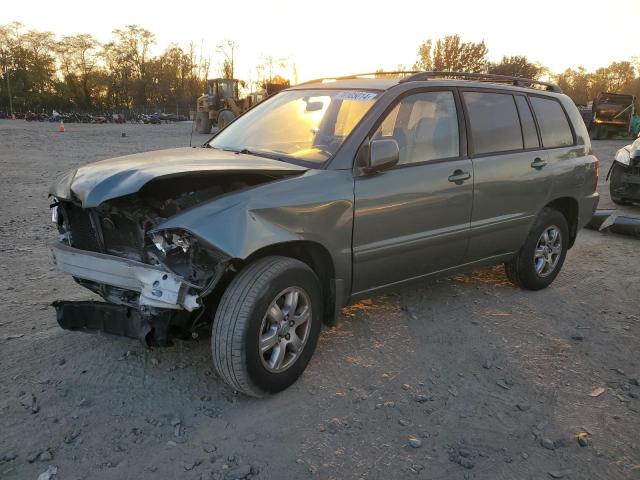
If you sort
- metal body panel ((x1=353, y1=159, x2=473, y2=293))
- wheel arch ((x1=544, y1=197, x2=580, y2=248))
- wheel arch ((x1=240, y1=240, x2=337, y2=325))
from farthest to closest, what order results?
wheel arch ((x1=544, y1=197, x2=580, y2=248))
metal body panel ((x1=353, y1=159, x2=473, y2=293))
wheel arch ((x1=240, y1=240, x2=337, y2=325))

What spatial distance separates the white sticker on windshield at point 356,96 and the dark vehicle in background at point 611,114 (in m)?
28.3

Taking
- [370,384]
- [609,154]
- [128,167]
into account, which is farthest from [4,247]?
[609,154]

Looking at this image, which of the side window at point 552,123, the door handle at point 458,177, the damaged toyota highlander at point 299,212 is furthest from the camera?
the side window at point 552,123

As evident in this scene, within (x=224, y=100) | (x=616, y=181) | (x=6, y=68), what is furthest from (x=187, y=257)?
(x=6, y=68)

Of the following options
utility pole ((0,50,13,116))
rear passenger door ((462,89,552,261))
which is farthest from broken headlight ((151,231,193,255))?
utility pole ((0,50,13,116))

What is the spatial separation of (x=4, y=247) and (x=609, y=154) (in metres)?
20.2

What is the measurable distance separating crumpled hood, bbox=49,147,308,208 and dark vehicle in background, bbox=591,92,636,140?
95.6 ft

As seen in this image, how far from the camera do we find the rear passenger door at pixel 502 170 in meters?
4.16

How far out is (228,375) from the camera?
2.88 meters

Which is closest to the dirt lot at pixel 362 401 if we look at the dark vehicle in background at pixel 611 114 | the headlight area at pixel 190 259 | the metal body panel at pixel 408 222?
the metal body panel at pixel 408 222

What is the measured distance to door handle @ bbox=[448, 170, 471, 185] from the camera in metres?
3.90

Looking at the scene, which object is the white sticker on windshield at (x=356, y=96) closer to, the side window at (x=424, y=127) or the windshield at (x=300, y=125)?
the windshield at (x=300, y=125)

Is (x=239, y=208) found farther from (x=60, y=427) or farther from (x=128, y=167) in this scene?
(x=60, y=427)

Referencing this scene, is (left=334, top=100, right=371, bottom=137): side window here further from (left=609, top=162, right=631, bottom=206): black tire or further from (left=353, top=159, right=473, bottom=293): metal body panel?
(left=609, top=162, right=631, bottom=206): black tire
